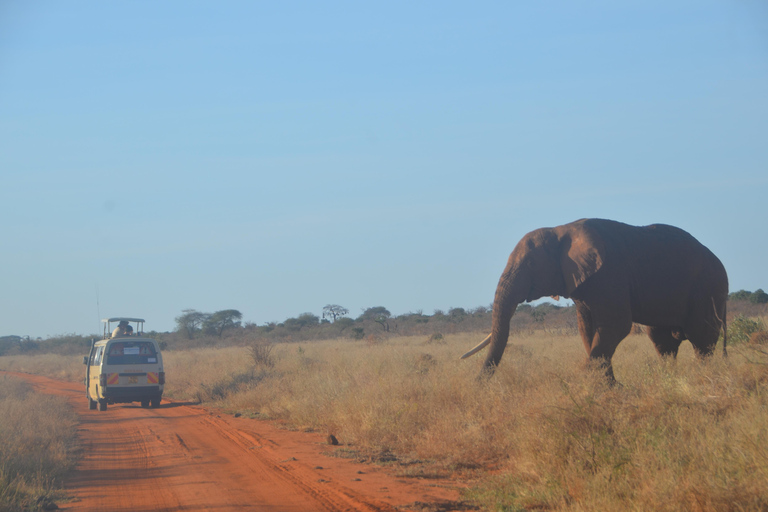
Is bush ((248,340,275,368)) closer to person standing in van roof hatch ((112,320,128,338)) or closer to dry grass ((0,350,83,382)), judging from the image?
person standing in van roof hatch ((112,320,128,338))

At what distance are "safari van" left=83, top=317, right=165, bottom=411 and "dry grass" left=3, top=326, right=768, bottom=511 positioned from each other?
559 centimetres

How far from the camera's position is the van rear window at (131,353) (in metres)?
15.4

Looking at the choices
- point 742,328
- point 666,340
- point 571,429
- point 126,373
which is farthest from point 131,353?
point 742,328

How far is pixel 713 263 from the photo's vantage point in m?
10.3

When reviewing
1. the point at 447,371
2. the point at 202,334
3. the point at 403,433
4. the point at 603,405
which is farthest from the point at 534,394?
the point at 202,334

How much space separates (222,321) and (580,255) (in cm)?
5894

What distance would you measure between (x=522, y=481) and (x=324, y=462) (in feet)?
9.92

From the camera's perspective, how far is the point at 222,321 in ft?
212

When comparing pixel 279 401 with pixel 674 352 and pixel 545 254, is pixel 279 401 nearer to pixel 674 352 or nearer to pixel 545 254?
pixel 545 254

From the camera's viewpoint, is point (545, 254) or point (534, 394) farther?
point (545, 254)

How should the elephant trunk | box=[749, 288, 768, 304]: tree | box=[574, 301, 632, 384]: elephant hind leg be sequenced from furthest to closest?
box=[749, 288, 768, 304]: tree < the elephant trunk < box=[574, 301, 632, 384]: elephant hind leg

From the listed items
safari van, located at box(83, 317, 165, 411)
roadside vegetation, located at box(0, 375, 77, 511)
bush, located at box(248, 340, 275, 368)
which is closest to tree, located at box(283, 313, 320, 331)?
bush, located at box(248, 340, 275, 368)

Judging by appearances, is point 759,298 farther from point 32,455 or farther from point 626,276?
point 32,455

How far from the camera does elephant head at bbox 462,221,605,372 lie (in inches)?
379
